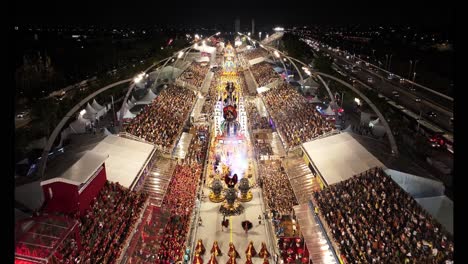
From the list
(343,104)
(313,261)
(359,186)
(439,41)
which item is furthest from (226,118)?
(439,41)

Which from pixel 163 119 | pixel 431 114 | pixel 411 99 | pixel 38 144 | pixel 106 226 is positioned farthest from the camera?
pixel 411 99

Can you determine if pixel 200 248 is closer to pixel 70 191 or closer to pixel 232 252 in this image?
pixel 232 252

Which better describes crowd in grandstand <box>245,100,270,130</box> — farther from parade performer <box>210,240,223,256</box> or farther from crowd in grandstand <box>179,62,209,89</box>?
parade performer <box>210,240,223,256</box>

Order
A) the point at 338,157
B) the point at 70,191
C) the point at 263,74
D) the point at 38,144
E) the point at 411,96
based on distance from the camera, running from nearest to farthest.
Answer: the point at 70,191 → the point at 338,157 → the point at 38,144 → the point at 411,96 → the point at 263,74

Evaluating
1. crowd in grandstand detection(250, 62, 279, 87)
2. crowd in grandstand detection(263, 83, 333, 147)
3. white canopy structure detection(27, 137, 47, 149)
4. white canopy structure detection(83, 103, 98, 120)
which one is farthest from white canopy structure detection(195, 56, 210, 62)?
white canopy structure detection(27, 137, 47, 149)

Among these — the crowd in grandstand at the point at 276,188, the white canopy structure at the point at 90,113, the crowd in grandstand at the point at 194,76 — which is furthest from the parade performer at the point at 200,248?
the crowd in grandstand at the point at 194,76

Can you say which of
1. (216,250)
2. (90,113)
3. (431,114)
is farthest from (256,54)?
(216,250)

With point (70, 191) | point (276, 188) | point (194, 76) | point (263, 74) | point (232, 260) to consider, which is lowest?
point (232, 260)

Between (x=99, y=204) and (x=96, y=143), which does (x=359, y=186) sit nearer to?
(x=99, y=204)
